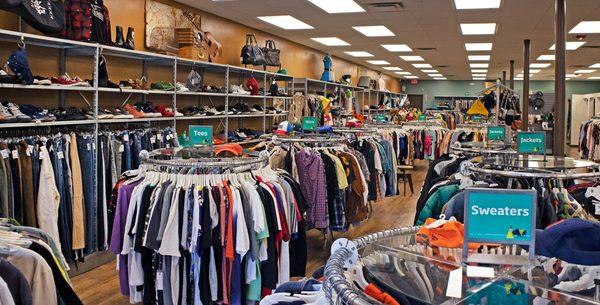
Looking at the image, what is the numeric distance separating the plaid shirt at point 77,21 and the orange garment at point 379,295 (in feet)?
14.8

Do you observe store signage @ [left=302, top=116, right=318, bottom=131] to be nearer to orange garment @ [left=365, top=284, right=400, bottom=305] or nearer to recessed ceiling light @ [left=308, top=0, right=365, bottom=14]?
recessed ceiling light @ [left=308, top=0, right=365, bottom=14]

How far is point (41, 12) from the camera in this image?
4.50m

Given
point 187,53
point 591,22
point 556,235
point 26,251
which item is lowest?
point 26,251

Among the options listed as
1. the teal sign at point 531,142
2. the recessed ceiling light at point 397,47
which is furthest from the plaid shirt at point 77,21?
the recessed ceiling light at point 397,47

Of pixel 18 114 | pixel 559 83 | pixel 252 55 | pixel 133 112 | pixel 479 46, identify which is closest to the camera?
pixel 18 114

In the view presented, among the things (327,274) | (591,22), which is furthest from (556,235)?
(591,22)

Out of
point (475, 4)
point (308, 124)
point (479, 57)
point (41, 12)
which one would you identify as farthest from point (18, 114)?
point (479, 57)

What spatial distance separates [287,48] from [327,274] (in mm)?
11021

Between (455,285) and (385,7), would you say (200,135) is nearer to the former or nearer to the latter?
(455,285)

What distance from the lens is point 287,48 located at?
39.3ft

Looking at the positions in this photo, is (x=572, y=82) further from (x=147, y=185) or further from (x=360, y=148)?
(x=147, y=185)

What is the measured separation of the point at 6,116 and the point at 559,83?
5085mm

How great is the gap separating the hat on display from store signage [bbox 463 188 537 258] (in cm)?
7

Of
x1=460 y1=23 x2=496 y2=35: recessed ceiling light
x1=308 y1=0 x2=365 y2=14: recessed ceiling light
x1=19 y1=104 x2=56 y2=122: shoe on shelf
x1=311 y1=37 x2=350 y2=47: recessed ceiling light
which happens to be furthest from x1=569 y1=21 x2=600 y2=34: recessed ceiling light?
x1=19 y1=104 x2=56 y2=122: shoe on shelf
